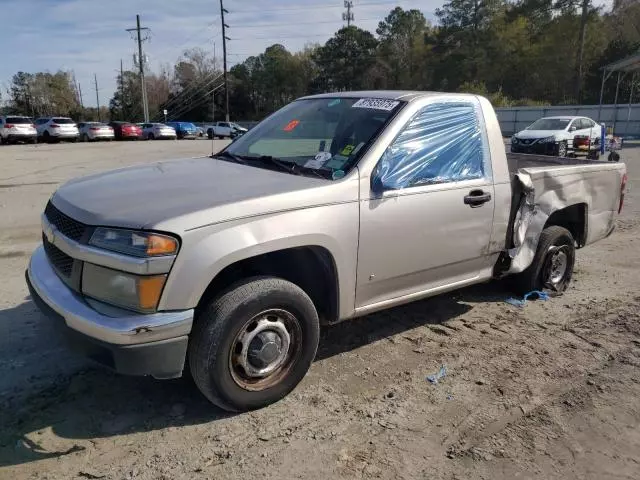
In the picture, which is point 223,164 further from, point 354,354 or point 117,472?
point 117,472

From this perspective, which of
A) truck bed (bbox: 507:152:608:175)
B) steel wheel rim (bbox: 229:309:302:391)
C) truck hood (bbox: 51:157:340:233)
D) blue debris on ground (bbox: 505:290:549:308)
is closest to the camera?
truck hood (bbox: 51:157:340:233)

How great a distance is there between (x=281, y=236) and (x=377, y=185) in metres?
0.79

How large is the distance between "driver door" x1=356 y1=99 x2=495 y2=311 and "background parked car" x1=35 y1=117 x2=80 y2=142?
125 feet

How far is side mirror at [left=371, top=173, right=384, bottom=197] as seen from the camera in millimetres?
3422

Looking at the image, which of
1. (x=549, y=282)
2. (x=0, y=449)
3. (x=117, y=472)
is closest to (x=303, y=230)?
(x=117, y=472)

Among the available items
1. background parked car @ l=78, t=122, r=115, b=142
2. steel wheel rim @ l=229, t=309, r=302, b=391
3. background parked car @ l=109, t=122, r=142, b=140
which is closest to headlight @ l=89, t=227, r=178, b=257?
steel wheel rim @ l=229, t=309, r=302, b=391

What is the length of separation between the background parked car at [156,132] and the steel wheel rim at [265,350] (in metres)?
43.2

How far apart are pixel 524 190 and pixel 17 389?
12.9 feet

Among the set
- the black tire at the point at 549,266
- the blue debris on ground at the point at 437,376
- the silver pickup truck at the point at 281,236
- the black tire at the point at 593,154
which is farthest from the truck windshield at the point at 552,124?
the blue debris on ground at the point at 437,376

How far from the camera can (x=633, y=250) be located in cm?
700

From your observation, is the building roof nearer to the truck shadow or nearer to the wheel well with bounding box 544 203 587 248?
the wheel well with bounding box 544 203 587 248

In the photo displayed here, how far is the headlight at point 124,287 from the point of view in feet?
8.72

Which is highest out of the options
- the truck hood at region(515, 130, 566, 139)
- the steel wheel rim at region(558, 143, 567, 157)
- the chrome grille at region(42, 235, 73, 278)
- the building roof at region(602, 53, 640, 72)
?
the building roof at region(602, 53, 640, 72)

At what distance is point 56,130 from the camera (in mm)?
36844
